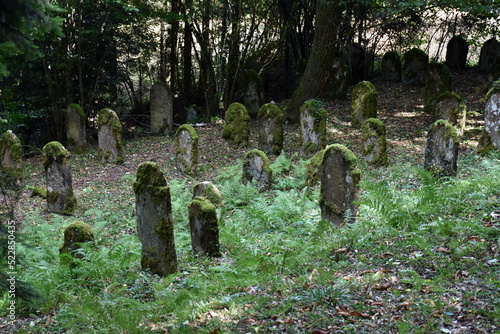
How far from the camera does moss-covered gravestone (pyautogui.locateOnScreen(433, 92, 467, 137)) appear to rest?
13.3 metres

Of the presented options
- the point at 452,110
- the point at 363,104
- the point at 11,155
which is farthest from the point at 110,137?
the point at 452,110

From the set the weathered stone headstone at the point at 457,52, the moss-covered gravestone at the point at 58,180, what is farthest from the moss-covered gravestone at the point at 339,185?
the weathered stone headstone at the point at 457,52

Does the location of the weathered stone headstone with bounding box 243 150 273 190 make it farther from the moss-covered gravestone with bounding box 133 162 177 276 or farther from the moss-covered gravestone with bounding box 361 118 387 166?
the moss-covered gravestone with bounding box 133 162 177 276

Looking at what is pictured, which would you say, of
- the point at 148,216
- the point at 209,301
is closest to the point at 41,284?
the point at 148,216

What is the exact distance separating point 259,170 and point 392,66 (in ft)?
35.4

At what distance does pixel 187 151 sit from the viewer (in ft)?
40.1

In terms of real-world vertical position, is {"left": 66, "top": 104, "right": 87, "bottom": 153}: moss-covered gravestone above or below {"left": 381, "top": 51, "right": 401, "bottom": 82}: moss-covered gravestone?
below

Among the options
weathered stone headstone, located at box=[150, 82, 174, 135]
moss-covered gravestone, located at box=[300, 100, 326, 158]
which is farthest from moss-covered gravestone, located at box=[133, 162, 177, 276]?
weathered stone headstone, located at box=[150, 82, 174, 135]

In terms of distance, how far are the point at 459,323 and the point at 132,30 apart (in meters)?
18.2

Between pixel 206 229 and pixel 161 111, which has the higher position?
pixel 161 111

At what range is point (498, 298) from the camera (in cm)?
407

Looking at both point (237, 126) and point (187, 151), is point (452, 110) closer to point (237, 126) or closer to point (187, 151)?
point (237, 126)

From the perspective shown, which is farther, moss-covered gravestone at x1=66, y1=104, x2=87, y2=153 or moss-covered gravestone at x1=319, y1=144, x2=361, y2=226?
moss-covered gravestone at x1=66, y1=104, x2=87, y2=153

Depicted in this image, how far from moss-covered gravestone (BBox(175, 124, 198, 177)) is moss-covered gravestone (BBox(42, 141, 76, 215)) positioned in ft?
9.57
